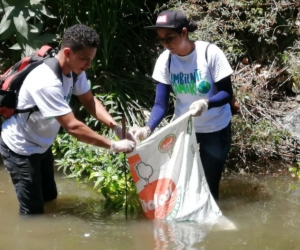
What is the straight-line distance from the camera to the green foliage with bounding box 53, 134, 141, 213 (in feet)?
17.4

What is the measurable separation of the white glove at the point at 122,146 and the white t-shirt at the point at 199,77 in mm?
578

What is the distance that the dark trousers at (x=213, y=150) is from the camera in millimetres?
4844

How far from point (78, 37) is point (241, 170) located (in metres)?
2.83

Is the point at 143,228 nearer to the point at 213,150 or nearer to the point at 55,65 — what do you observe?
the point at 213,150

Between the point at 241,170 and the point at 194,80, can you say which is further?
the point at 241,170

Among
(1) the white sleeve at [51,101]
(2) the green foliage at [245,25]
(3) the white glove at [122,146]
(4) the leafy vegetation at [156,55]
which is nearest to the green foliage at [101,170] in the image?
→ (4) the leafy vegetation at [156,55]

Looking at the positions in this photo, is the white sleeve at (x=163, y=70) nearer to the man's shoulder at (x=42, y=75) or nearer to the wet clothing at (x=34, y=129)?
the wet clothing at (x=34, y=129)

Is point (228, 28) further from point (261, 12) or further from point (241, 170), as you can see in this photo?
point (241, 170)

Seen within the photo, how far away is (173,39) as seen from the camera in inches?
179

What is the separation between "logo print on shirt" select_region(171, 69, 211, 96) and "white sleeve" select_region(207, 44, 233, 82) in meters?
0.09

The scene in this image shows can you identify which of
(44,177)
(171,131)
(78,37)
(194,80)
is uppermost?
(78,37)

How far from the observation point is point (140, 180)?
4.84m

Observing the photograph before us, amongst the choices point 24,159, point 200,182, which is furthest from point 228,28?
point 24,159

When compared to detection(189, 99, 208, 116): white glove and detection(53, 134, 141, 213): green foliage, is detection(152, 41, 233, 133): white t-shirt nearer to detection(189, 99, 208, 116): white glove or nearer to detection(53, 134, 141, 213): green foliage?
detection(189, 99, 208, 116): white glove
